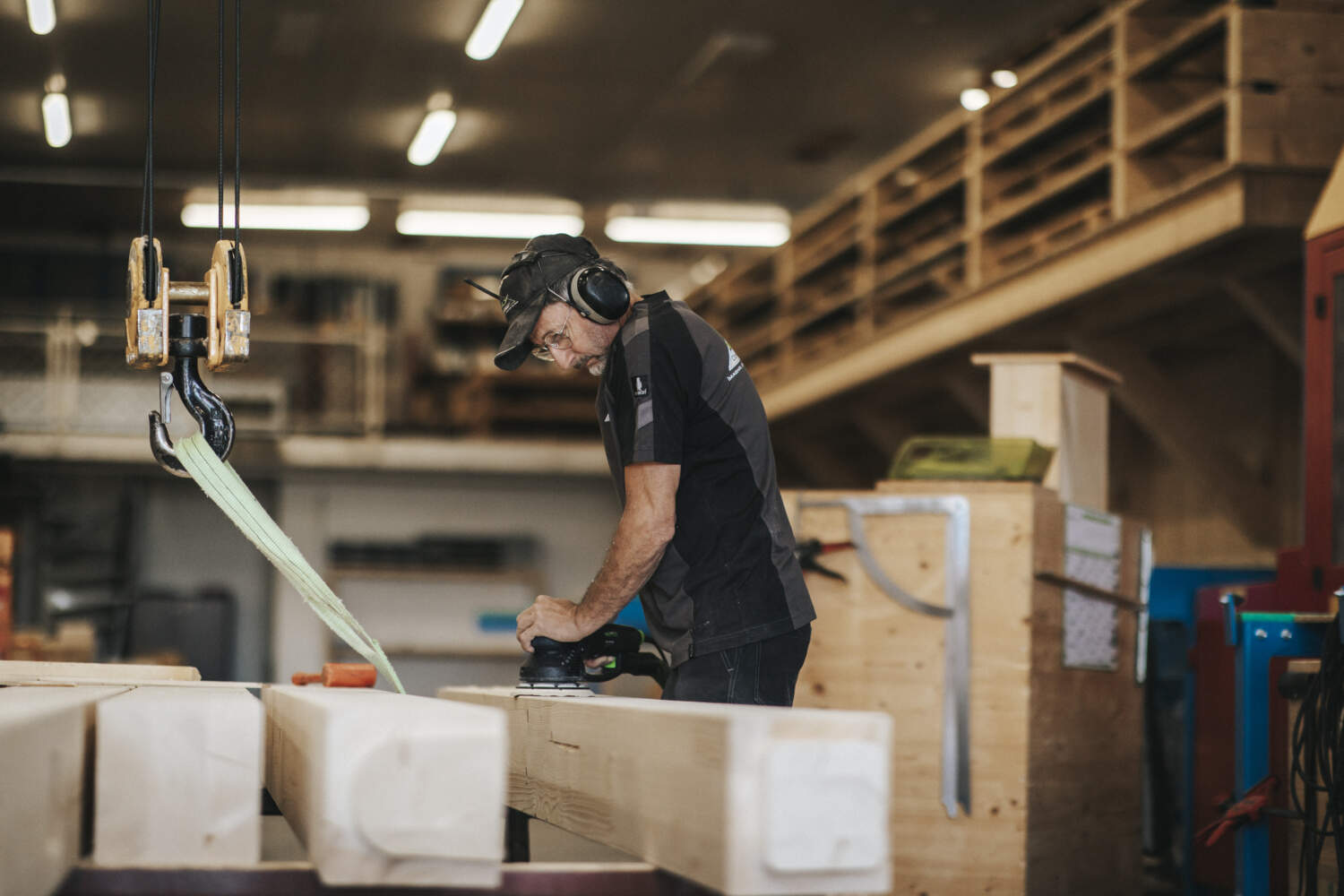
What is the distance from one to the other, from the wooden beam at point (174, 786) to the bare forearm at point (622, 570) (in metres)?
0.88

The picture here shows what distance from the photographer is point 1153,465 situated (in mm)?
7617

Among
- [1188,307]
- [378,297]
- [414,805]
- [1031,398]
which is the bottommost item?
[414,805]

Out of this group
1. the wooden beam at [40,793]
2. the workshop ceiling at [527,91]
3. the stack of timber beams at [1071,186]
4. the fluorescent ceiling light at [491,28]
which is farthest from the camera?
the workshop ceiling at [527,91]

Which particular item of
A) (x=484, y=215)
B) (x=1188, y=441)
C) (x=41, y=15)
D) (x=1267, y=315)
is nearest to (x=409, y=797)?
(x=1267, y=315)

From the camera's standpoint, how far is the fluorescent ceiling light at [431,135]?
953 centimetres

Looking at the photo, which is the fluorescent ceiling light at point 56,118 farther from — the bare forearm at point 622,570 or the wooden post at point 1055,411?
the bare forearm at point 622,570

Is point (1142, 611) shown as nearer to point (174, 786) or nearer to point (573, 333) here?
point (573, 333)

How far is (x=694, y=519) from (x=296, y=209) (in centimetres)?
993

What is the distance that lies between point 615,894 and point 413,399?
12281 millimetres

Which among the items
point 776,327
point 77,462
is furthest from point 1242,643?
point 77,462

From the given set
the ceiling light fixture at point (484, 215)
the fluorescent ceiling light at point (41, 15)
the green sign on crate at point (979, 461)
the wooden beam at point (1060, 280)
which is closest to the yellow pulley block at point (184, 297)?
the green sign on crate at point (979, 461)

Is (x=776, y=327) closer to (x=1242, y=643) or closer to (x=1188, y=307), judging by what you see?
(x=1188, y=307)

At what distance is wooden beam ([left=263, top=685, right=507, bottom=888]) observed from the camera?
4.16ft

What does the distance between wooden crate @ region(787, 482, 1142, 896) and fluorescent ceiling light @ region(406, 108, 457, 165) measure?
6.21 meters
